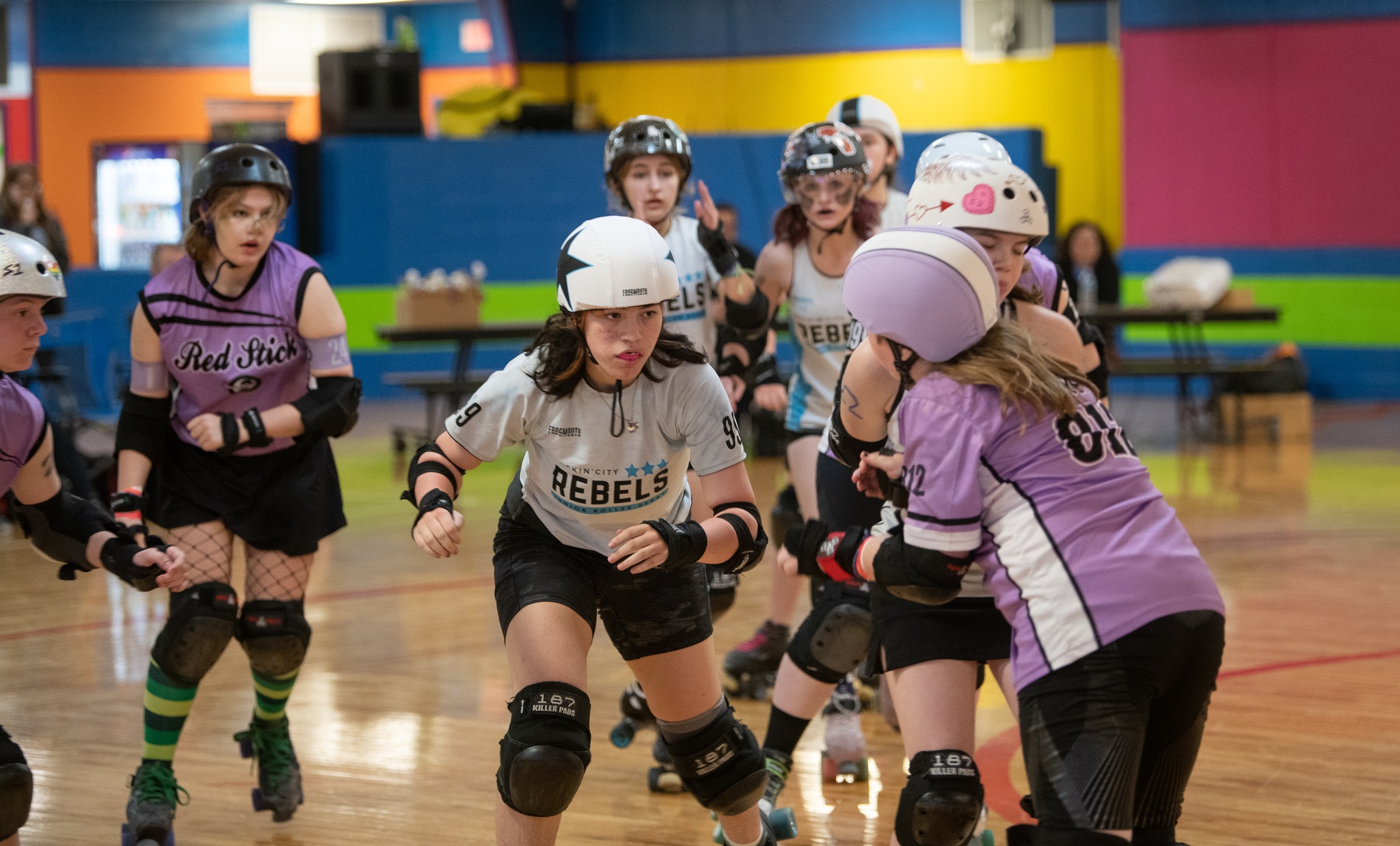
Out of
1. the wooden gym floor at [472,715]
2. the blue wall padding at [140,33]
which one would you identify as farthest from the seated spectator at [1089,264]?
the blue wall padding at [140,33]

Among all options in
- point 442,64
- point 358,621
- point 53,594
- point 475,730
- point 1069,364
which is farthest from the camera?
point 442,64

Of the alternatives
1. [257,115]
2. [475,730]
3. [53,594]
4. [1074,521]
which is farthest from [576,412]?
[257,115]

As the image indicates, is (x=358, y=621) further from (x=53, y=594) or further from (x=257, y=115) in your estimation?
(x=257, y=115)

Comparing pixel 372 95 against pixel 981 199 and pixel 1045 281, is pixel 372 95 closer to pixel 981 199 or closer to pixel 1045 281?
pixel 1045 281

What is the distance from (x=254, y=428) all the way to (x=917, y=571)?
1793 mm

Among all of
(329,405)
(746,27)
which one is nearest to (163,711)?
(329,405)

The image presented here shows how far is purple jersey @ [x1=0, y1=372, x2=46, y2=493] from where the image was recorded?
2992 mm

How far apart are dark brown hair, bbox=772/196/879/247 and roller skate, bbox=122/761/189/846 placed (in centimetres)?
211

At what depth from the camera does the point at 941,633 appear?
8.62ft

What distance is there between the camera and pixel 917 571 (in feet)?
7.52

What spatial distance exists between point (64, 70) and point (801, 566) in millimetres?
16291

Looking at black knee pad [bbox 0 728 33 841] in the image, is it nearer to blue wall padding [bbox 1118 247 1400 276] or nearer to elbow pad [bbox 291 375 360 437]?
elbow pad [bbox 291 375 360 437]

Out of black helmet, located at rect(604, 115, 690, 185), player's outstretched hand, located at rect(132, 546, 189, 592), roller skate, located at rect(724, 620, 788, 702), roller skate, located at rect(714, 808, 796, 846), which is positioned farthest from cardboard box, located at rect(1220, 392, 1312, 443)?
player's outstretched hand, located at rect(132, 546, 189, 592)

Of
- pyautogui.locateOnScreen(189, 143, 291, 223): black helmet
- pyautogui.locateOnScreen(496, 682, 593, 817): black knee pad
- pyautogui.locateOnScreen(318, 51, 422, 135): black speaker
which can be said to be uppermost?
pyautogui.locateOnScreen(318, 51, 422, 135): black speaker
